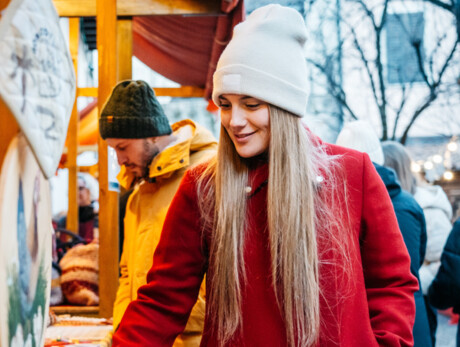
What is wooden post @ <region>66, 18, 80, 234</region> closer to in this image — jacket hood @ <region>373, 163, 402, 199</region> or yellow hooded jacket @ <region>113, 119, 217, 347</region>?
yellow hooded jacket @ <region>113, 119, 217, 347</region>

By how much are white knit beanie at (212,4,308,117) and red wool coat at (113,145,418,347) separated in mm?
242

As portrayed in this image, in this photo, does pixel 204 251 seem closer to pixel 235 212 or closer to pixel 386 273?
pixel 235 212

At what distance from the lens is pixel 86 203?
7.28 metres


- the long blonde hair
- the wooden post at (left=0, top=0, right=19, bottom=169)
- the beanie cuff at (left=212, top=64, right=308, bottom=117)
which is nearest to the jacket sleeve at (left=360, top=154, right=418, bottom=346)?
the long blonde hair

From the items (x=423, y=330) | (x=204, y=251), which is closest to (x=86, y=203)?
(x=423, y=330)

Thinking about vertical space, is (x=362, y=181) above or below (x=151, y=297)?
above

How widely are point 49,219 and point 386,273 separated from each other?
1029 millimetres

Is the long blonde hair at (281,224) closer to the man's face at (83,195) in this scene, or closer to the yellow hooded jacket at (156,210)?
the yellow hooded jacket at (156,210)

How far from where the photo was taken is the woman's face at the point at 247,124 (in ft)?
6.05

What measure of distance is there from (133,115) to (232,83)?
126cm

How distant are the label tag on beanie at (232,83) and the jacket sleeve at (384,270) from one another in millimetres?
480

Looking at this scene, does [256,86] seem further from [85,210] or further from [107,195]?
[85,210]

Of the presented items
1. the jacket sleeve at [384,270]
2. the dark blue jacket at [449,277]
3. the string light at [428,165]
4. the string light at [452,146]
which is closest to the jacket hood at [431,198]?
the dark blue jacket at [449,277]

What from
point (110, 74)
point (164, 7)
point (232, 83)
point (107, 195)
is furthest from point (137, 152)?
point (164, 7)
